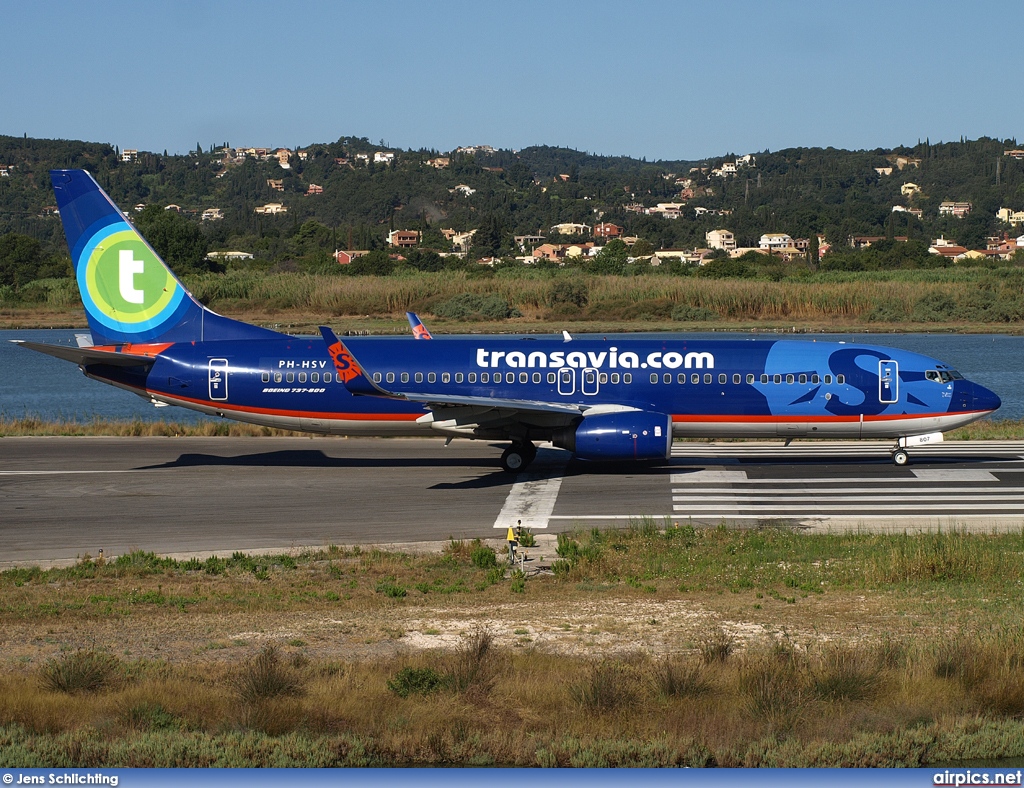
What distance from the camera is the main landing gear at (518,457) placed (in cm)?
3481

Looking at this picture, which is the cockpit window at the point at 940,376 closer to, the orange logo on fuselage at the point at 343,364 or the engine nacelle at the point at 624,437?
the engine nacelle at the point at 624,437

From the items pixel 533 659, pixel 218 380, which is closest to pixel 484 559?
pixel 533 659

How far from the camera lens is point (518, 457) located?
3484 cm

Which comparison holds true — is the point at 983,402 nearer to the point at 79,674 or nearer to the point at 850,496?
the point at 850,496

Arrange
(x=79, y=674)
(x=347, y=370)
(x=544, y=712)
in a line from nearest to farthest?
(x=544, y=712) → (x=79, y=674) → (x=347, y=370)

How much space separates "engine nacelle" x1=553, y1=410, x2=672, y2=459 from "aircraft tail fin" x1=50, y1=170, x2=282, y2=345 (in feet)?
40.0

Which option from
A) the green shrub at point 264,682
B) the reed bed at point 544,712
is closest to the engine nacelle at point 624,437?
the reed bed at point 544,712

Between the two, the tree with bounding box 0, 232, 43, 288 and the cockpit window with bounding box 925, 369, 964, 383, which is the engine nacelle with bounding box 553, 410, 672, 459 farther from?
the tree with bounding box 0, 232, 43, 288

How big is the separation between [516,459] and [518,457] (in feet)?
0.29

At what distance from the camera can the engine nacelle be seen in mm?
32625

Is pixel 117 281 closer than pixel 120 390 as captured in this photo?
Yes

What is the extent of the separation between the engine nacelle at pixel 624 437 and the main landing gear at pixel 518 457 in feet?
7.57

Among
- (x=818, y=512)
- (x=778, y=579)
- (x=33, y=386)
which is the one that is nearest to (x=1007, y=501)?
(x=818, y=512)

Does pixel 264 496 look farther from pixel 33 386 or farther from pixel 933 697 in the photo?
pixel 33 386
